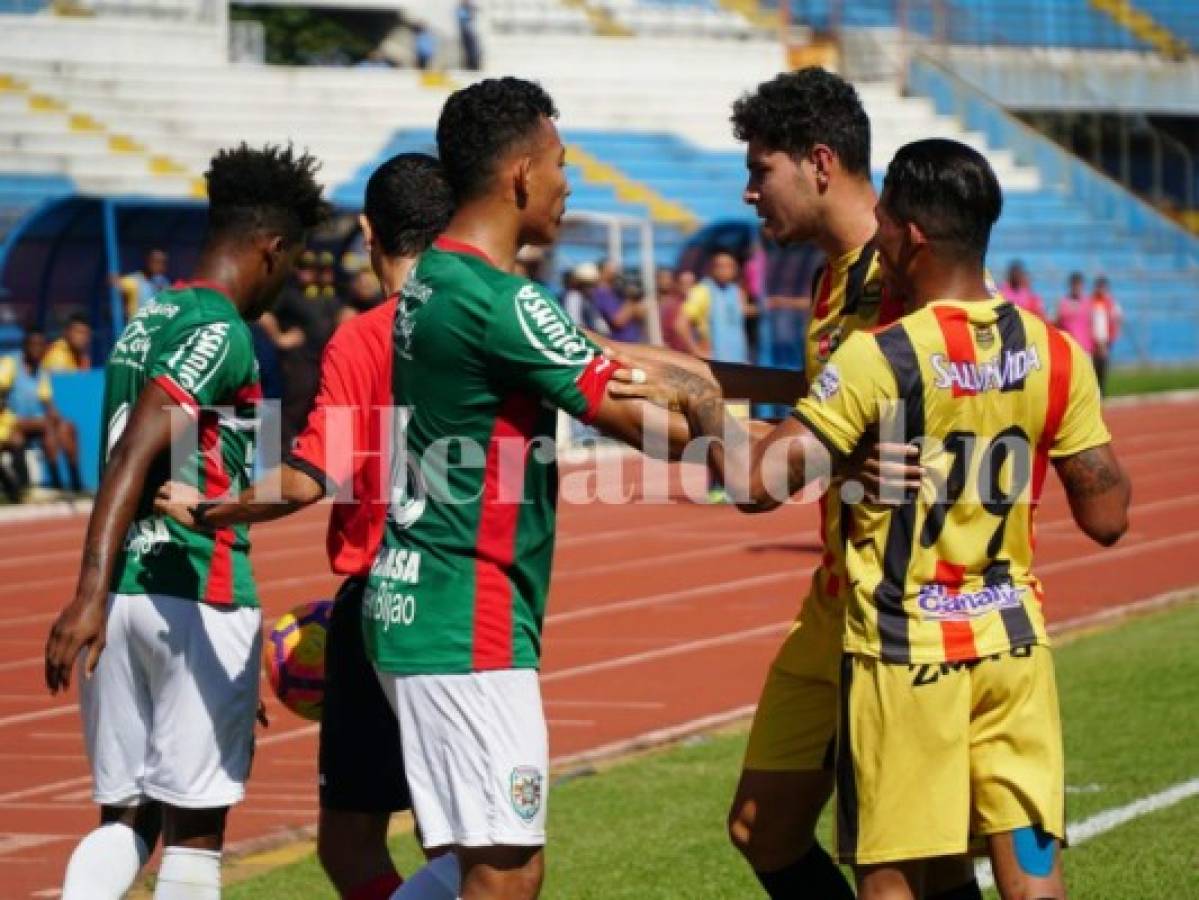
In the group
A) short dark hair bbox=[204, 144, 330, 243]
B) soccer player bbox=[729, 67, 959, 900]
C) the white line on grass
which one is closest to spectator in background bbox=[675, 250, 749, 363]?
the white line on grass

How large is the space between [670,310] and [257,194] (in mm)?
17907

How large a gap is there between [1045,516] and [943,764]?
1442 centimetres

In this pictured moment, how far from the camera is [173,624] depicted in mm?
5711

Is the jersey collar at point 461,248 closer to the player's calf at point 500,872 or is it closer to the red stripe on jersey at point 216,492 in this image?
the red stripe on jersey at point 216,492

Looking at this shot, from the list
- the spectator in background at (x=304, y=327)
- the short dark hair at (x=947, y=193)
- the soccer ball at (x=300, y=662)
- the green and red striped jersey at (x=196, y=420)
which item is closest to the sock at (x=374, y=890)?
the soccer ball at (x=300, y=662)

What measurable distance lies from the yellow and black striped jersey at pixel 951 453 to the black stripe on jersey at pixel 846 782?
0.25 feet

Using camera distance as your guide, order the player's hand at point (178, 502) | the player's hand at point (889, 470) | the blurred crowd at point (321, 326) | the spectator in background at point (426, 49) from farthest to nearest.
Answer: the spectator in background at point (426, 49), the blurred crowd at point (321, 326), the player's hand at point (178, 502), the player's hand at point (889, 470)

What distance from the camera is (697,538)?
18.1 meters

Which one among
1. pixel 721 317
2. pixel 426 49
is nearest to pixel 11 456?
pixel 721 317

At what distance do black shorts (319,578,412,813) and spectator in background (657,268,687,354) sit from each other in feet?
50.8

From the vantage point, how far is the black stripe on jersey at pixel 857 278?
569 centimetres

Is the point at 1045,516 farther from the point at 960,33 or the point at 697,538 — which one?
the point at 960,33

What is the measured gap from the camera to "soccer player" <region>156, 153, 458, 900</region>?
5.77 metres

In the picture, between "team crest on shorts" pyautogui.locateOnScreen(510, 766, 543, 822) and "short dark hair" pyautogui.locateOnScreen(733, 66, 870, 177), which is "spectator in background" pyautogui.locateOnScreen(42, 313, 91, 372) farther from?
"team crest on shorts" pyautogui.locateOnScreen(510, 766, 543, 822)
